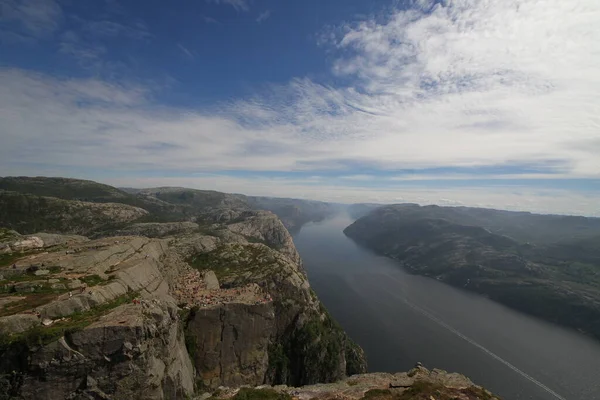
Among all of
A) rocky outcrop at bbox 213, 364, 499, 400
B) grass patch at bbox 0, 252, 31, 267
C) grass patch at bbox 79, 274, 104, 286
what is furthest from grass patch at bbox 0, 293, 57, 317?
rocky outcrop at bbox 213, 364, 499, 400

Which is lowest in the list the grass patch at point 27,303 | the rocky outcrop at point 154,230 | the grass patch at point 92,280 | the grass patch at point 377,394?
the rocky outcrop at point 154,230

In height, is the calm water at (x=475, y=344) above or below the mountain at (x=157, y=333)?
below

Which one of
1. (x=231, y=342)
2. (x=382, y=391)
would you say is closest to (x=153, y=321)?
(x=382, y=391)

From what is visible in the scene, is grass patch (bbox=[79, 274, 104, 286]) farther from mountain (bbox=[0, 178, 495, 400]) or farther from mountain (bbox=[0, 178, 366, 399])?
mountain (bbox=[0, 178, 366, 399])

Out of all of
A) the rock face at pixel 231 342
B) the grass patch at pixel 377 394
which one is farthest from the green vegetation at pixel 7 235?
the grass patch at pixel 377 394

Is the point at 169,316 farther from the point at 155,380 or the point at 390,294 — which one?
the point at 390,294

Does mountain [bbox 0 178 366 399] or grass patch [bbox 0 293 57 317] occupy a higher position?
grass patch [bbox 0 293 57 317]

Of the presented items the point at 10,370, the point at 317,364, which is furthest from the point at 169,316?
the point at 317,364

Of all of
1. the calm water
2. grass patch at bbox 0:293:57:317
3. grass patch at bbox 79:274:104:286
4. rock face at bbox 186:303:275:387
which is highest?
grass patch at bbox 79:274:104:286

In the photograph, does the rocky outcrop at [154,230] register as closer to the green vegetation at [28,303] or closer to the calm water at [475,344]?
the calm water at [475,344]

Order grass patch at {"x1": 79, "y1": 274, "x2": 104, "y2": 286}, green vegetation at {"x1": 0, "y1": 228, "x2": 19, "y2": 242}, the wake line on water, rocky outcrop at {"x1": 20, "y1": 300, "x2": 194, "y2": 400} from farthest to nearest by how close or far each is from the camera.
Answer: the wake line on water → green vegetation at {"x1": 0, "y1": 228, "x2": 19, "y2": 242} → grass patch at {"x1": 79, "y1": 274, "x2": 104, "y2": 286} → rocky outcrop at {"x1": 20, "y1": 300, "x2": 194, "y2": 400}
